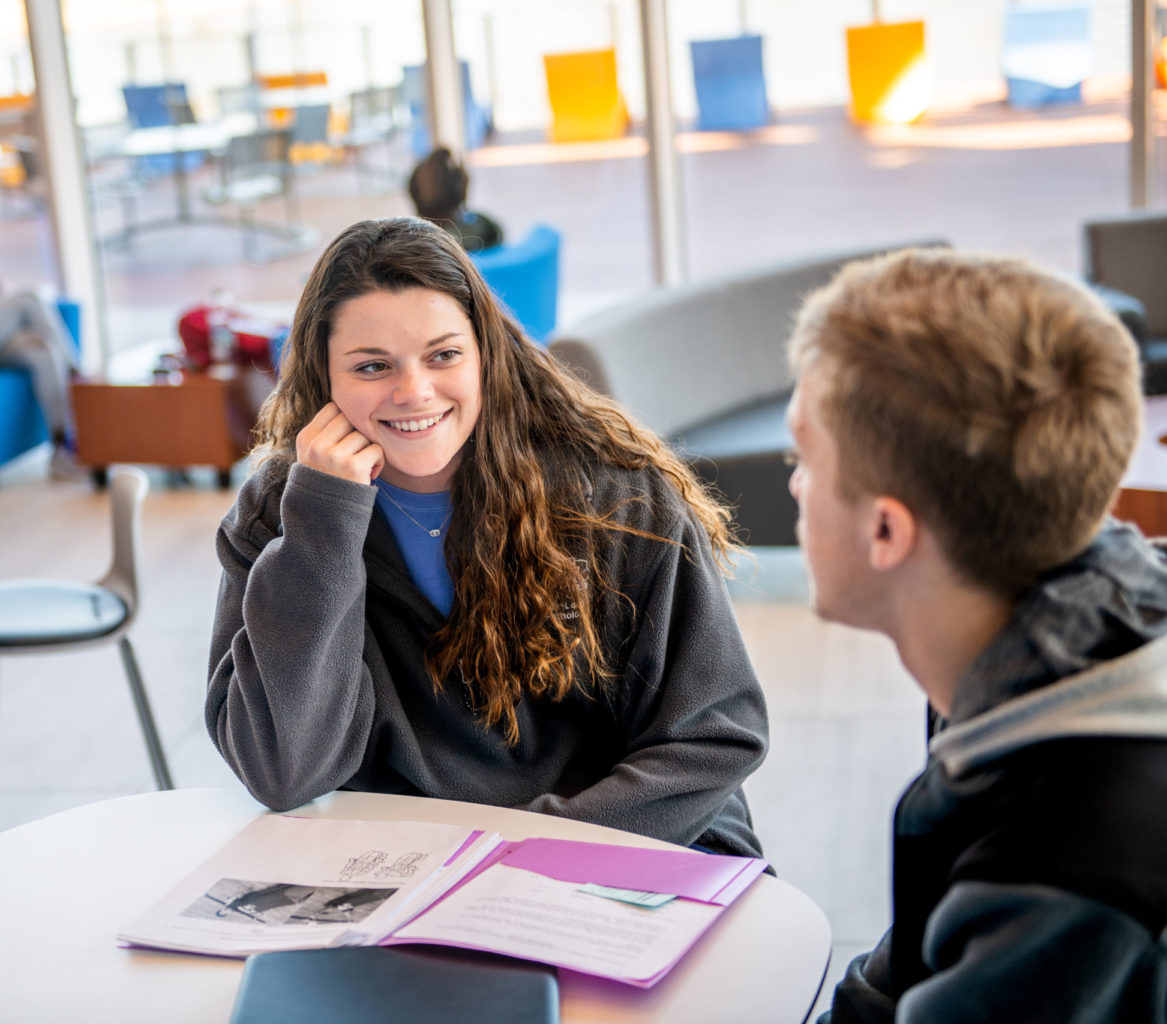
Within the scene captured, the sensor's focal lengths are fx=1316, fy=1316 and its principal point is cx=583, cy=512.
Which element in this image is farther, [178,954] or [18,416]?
[18,416]

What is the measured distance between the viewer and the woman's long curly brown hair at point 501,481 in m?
1.75

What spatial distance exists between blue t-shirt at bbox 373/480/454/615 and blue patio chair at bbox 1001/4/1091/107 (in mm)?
5728

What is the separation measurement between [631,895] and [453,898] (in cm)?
18

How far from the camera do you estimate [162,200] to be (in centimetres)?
743

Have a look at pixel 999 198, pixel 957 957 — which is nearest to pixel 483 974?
pixel 957 957

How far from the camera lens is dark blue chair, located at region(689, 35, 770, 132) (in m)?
6.79

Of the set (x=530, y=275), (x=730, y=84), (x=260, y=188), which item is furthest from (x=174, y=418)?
(x=730, y=84)

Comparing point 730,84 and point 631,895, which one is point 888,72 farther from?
point 631,895

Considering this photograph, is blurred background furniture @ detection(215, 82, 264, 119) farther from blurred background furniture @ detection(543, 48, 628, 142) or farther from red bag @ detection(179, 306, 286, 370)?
red bag @ detection(179, 306, 286, 370)

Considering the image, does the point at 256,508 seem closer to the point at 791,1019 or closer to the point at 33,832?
the point at 33,832

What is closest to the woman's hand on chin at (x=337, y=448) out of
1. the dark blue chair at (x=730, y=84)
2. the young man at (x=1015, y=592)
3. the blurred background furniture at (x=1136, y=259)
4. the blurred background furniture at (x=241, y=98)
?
the young man at (x=1015, y=592)

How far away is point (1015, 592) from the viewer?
1.06 meters

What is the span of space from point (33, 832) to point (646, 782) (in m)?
0.73

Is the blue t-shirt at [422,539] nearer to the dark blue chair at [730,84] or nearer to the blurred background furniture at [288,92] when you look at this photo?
the dark blue chair at [730,84]
